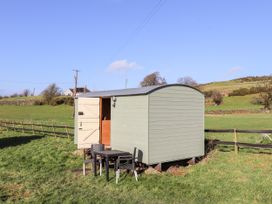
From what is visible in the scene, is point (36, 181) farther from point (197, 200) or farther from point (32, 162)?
point (197, 200)

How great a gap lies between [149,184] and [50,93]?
61732 millimetres

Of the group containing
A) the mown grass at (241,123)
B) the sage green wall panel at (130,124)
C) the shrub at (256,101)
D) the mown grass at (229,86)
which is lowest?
the mown grass at (241,123)

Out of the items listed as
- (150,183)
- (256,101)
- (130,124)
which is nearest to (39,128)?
(130,124)

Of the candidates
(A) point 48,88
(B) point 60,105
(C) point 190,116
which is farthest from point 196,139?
(A) point 48,88

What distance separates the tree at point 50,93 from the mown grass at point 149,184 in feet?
179

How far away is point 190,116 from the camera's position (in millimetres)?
10516

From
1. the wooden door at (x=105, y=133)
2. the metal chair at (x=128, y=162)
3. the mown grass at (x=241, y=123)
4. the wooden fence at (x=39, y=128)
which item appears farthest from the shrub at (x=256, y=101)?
the metal chair at (x=128, y=162)

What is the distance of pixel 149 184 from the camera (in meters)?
8.02

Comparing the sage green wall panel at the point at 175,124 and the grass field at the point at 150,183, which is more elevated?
the sage green wall panel at the point at 175,124

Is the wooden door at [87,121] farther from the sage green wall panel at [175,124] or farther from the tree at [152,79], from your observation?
the tree at [152,79]

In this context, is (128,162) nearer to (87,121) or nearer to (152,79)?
(87,121)

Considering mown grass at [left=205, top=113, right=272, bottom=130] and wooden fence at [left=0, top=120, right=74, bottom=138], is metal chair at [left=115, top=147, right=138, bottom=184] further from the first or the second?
mown grass at [left=205, top=113, right=272, bottom=130]

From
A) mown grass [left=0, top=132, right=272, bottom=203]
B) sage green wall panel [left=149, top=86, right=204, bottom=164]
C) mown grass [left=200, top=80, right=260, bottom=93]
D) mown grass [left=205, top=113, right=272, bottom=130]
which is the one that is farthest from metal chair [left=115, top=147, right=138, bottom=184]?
mown grass [left=200, top=80, right=260, bottom=93]

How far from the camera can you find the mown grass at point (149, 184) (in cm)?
691
